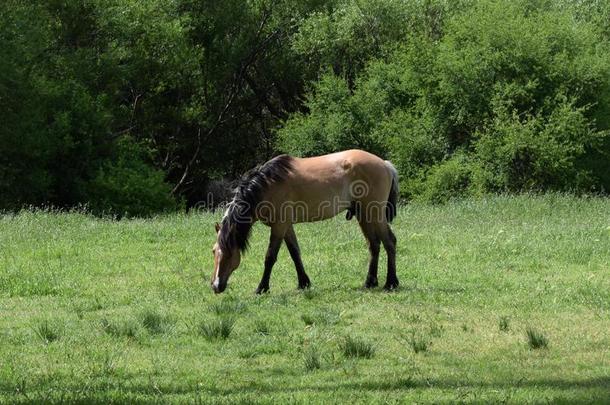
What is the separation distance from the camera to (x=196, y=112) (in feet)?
139

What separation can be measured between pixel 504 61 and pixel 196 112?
45.9 feet

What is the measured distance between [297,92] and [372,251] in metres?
32.5

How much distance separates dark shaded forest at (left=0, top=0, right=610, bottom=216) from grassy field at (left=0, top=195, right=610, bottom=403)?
14.1 meters

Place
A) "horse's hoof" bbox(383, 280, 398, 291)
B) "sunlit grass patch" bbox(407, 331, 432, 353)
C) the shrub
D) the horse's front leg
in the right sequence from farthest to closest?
the shrub → "horse's hoof" bbox(383, 280, 398, 291) → the horse's front leg → "sunlit grass patch" bbox(407, 331, 432, 353)

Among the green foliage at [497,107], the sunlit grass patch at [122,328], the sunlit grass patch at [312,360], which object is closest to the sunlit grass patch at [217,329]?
the sunlit grass patch at [122,328]

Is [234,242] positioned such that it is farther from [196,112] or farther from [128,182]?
[196,112]

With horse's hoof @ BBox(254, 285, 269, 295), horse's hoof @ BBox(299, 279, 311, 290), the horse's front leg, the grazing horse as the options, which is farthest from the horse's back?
horse's hoof @ BBox(254, 285, 269, 295)

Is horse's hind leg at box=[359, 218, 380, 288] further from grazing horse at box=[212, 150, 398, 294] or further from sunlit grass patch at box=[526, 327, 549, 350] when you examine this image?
sunlit grass patch at box=[526, 327, 549, 350]

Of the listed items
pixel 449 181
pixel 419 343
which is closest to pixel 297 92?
pixel 449 181

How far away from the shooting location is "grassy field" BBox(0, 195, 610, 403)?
8.40m

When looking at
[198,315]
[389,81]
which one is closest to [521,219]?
[198,315]

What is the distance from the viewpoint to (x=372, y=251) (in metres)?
13.8

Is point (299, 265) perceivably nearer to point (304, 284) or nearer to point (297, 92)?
point (304, 284)

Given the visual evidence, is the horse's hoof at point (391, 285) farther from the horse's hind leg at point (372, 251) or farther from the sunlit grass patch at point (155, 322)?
the sunlit grass patch at point (155, 322)
